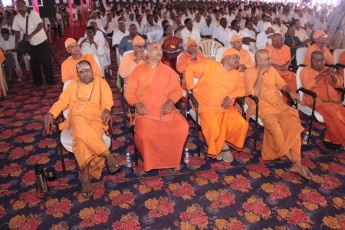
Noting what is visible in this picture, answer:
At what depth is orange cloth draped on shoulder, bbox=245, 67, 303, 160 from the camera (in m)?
3.38

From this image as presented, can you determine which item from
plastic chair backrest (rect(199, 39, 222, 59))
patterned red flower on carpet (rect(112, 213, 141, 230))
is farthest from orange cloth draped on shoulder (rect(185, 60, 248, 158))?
plastic chair backrest (rect(199, 39, 222, 59))

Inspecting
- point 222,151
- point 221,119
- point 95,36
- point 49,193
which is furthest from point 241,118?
point 95,36

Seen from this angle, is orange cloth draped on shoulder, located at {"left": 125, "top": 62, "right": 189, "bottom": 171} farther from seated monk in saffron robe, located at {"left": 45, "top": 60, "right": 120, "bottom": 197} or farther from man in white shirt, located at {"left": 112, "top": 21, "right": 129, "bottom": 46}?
man in white shirt, located at {"left": 112, "top": 21, "right": 129, "bottom": 46}

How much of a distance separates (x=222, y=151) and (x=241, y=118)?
1.64 ft

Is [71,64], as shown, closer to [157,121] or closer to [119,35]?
[157,121]

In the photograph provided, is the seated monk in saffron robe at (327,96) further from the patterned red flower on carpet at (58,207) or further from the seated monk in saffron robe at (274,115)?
the patterned red flower on carpet at (58,207)

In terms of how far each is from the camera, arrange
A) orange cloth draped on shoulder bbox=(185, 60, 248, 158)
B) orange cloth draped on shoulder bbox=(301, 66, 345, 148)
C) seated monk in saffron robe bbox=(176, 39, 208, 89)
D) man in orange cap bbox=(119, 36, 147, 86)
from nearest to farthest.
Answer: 1. orange cloth draped on shoulder bbox=(185, 60, 248, 158)
2. orange cloth draped on shoulder bbox=(301, 66, 345, 148)
3. man in orange cap bbox=(119, 36, 147, 86)
4. seated monk in saffron robe bbox=(176, 39, 208, 89)

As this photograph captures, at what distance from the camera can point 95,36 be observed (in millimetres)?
6871

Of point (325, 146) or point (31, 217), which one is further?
point (325, 146)

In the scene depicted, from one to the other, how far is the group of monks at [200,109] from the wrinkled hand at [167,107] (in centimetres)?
1

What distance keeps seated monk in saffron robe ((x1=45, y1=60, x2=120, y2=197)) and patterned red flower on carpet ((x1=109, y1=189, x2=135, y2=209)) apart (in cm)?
24

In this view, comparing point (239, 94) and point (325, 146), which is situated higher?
point (239, 94)

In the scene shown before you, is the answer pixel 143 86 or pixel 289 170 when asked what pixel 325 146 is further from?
pixel 143 86

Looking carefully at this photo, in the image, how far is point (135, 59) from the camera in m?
4.45
